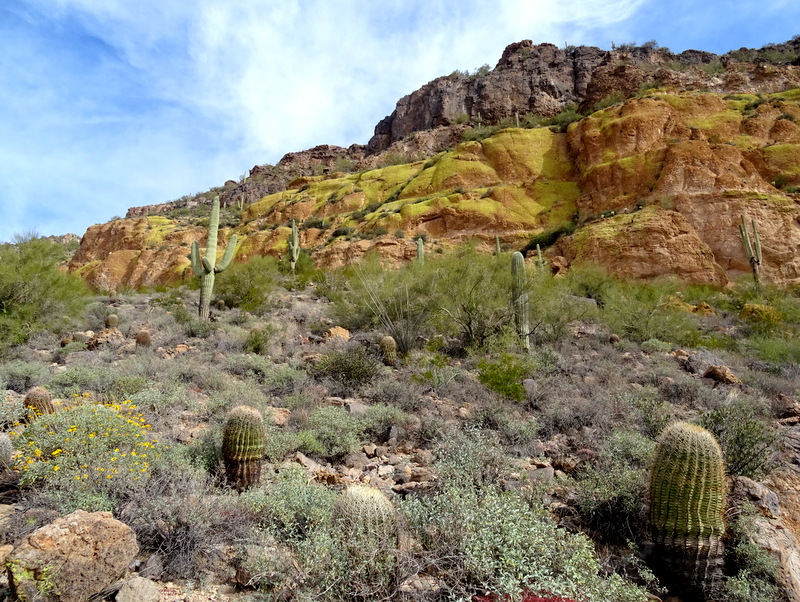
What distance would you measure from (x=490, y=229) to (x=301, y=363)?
21.7 meters

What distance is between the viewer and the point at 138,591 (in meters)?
2.66

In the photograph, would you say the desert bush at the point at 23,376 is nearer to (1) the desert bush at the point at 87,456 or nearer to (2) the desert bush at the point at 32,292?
(2) the desert bush at the point at 32,292

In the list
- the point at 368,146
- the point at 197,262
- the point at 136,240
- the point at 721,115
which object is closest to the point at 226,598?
the point at 197,262

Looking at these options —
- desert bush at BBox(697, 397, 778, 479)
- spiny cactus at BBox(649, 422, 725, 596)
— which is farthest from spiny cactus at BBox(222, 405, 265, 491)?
desert bush at BBox(697, 397, 778, 479)

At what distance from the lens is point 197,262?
1418cm

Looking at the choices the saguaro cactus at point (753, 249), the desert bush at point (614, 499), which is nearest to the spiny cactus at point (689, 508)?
the desert bush at point (614, 499)

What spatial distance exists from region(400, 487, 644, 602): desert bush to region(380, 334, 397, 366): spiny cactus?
20.1ft

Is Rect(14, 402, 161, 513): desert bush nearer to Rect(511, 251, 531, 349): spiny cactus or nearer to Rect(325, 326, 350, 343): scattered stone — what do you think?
Rect(325, 326, 350, 343): scattered stone

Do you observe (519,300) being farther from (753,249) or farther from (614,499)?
(753,249)

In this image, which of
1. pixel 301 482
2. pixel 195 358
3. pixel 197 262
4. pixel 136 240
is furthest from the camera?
pixel 136 240

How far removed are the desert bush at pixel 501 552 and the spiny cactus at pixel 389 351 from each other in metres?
6.14

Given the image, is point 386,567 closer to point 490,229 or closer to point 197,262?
point 197,262

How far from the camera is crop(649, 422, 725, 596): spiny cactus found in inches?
130

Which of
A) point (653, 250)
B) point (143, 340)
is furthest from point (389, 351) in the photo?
point (653, 250)
